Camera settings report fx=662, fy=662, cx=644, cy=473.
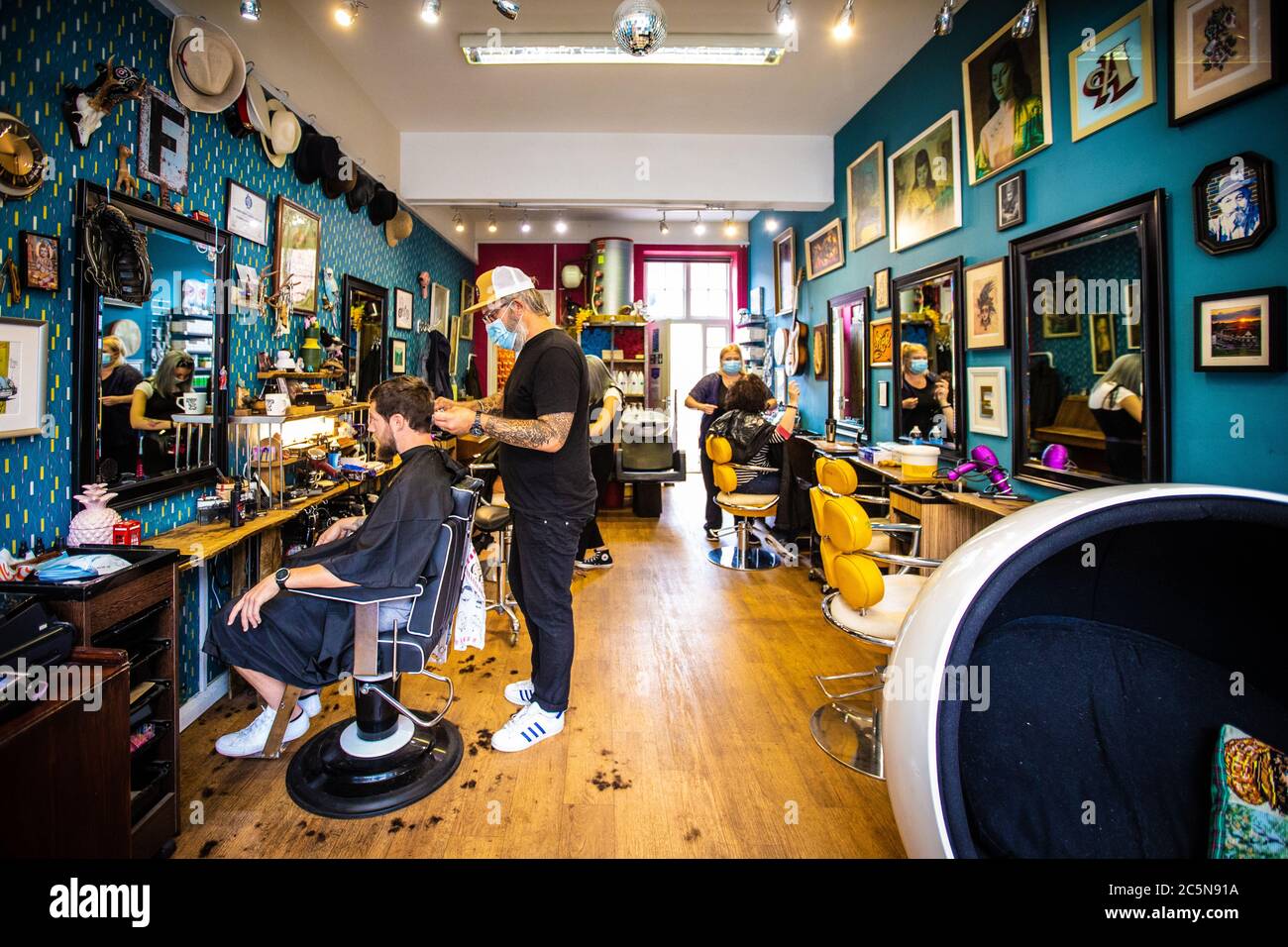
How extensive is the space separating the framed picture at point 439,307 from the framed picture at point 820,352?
12.7 ft

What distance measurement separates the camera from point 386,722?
2.33 metres

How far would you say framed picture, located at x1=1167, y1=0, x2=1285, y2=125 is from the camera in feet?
6.31

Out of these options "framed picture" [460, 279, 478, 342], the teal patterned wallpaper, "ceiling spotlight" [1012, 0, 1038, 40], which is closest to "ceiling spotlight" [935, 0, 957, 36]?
"ceiling spotlight" [1012, 0, 1038, 40]

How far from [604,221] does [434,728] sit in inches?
330

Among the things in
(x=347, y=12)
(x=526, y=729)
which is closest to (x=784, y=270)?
(x=347, y=12)

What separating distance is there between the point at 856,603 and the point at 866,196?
3.91 meters

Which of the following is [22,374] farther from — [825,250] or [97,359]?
[825,250]

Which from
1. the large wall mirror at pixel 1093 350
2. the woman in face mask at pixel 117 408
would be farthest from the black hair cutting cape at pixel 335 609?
the large wall mirror at pixel 1093 350

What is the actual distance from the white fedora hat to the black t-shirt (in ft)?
5.74

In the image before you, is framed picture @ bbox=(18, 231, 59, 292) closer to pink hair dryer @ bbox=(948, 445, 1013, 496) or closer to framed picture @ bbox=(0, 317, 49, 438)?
framed picture @ bbox=(0, 317, 49, 438)

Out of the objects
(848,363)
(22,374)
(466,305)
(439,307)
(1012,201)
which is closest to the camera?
(22,374)

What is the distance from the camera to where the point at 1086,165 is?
9.12 feet
